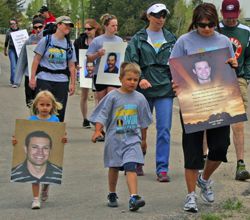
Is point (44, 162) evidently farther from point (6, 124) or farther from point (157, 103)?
point (6, 124)

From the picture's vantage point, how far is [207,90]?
23.5ft

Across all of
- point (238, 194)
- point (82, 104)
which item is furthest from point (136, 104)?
point (82, 104)

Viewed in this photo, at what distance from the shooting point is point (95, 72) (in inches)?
466

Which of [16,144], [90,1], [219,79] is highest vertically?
[90,1]

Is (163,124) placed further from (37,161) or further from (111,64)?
(111,64)

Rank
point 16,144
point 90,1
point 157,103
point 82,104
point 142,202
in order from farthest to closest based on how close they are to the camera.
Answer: point 90,1 < point 82,104 < point 157,103 < point 16,144 < point 142,202

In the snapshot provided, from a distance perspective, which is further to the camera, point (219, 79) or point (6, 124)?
point (6, 124)

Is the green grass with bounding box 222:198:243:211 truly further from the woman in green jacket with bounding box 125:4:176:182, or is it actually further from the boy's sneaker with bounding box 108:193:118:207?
the woman in green jacket with bounding box 125:4:176:182

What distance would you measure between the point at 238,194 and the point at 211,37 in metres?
1.61

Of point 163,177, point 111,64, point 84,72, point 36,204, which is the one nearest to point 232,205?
point 163,177

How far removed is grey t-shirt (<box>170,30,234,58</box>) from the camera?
7.31 m

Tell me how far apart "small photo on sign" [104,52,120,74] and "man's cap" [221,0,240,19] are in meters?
3.13

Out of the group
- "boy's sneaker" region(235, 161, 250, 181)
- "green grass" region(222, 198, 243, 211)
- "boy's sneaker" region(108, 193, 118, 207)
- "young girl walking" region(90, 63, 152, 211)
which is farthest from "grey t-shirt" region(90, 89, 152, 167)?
"boy's sneaker" region(235, 161, 250, 181)

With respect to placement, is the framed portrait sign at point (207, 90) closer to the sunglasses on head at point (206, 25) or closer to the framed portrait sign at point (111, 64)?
the sunglasses on head at point (206, 25)
